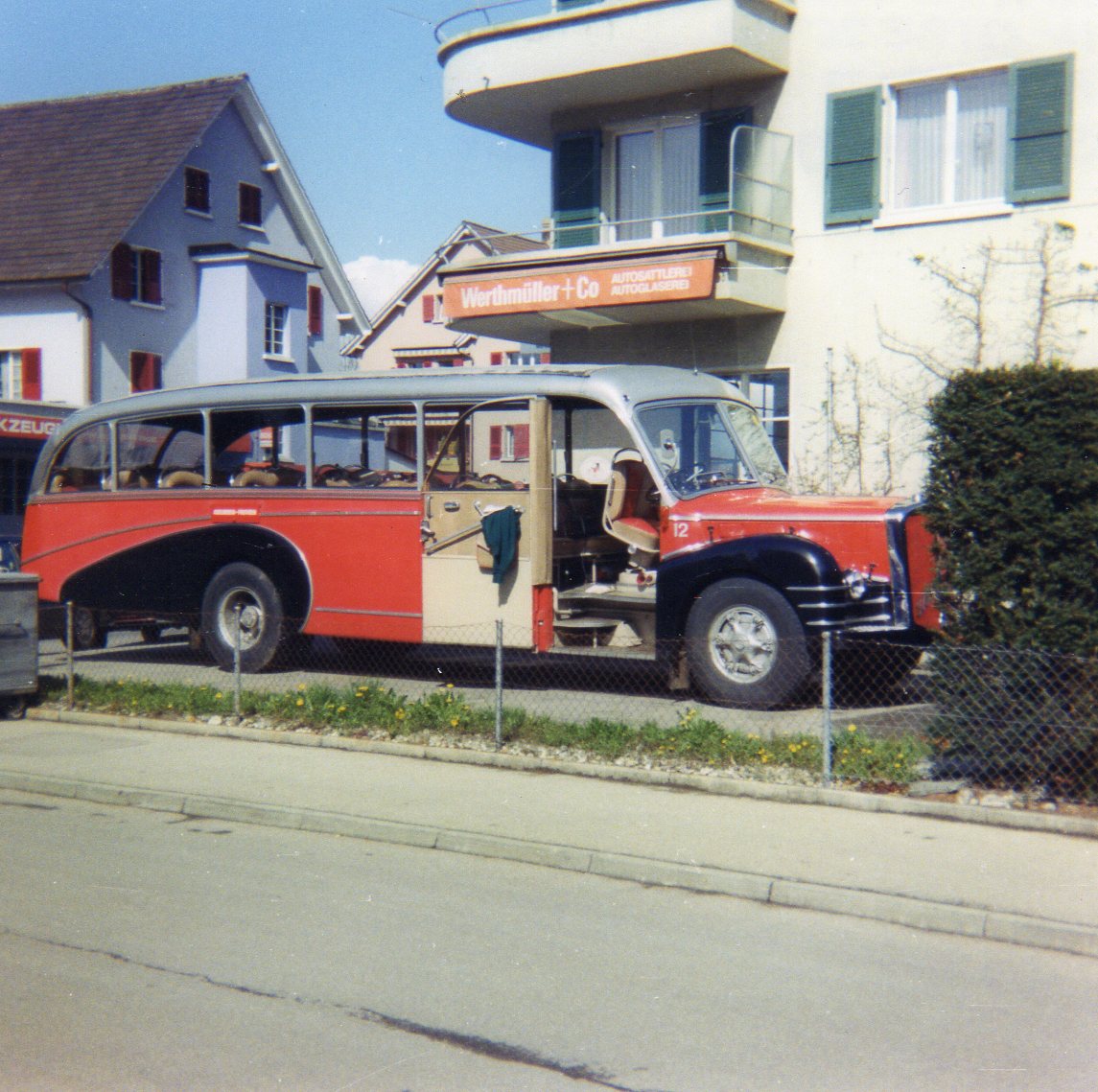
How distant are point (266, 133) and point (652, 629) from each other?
1321 inches

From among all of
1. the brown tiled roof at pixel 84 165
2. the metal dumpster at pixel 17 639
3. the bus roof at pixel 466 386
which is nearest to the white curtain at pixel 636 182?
the bus roof at pixel 466 386

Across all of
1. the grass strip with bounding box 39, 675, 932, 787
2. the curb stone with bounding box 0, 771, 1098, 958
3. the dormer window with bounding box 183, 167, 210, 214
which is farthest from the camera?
the dormer window with bounding box 183, 167, 210, 214

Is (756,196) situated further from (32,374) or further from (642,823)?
(32,374)

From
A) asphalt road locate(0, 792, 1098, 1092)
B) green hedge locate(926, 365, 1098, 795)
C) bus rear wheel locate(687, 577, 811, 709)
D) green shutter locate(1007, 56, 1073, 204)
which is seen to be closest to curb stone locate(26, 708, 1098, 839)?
green hedge locate(926, 365, 1098, 795)

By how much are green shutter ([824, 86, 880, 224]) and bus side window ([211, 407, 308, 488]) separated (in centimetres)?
800

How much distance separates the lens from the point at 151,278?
36.8 m

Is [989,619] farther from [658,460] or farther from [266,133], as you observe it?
[266,133]

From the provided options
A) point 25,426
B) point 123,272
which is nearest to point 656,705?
point 25,426

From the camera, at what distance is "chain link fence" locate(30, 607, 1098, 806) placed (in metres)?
8.44

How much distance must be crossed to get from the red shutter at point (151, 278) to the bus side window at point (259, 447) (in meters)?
22.9

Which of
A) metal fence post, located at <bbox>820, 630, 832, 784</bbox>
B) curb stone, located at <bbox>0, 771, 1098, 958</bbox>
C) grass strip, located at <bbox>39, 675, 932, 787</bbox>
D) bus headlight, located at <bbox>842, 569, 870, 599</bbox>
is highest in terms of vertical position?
→ bus headlight, located at <bbox>842, 569, 870, 599</bbox>

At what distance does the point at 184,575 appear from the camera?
50.1 feet

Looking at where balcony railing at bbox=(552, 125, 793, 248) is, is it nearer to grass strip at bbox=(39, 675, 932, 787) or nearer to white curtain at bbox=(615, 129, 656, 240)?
white curtain at bbox=(615, 129, 656, 240)

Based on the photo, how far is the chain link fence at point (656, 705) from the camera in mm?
8438
